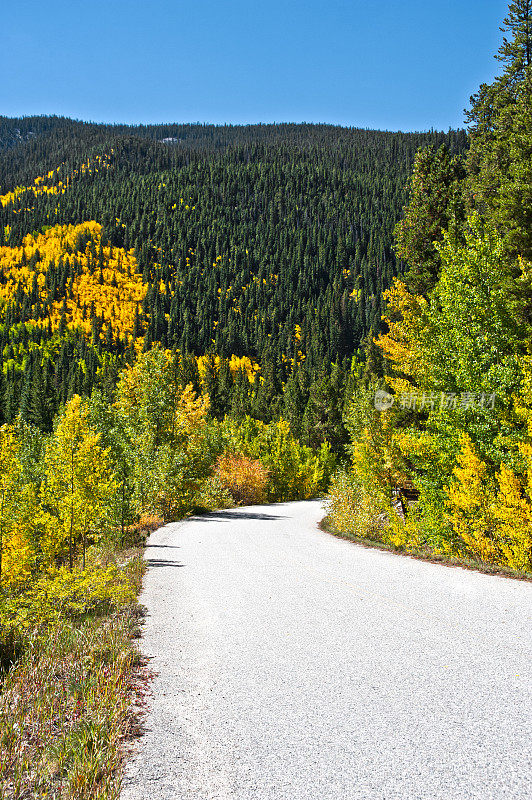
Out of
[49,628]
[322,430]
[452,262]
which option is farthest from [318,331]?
[49,628]

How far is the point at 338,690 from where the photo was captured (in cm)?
567

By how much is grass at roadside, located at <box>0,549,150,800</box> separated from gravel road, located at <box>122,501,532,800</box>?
297mm

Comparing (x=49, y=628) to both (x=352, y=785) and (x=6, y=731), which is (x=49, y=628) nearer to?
(x=6, y=731)

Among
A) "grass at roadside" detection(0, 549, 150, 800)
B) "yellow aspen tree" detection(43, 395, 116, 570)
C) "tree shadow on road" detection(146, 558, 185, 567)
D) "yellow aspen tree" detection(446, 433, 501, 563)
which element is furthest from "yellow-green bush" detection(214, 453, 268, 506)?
"grass at roadside" detection(0, 549, 150, 800)

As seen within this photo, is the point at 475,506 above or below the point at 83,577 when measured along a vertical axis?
above

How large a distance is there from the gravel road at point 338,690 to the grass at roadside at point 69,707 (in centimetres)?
30

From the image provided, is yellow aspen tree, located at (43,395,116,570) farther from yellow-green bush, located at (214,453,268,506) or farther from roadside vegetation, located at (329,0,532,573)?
yellow-green bush, located at (214,453,268,506)

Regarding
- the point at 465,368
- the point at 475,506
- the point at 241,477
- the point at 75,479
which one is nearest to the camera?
the point at 475,506

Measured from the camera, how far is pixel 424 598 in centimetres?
944

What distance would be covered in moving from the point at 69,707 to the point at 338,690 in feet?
9.46

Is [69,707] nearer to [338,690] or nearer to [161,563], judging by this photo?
[338,690]

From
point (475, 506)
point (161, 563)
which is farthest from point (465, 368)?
point (161, 563)

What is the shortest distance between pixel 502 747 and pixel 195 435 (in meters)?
26.8

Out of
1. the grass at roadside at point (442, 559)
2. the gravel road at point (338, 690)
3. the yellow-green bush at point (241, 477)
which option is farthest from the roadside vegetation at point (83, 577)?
the grass at roadside at point (442, 559)
